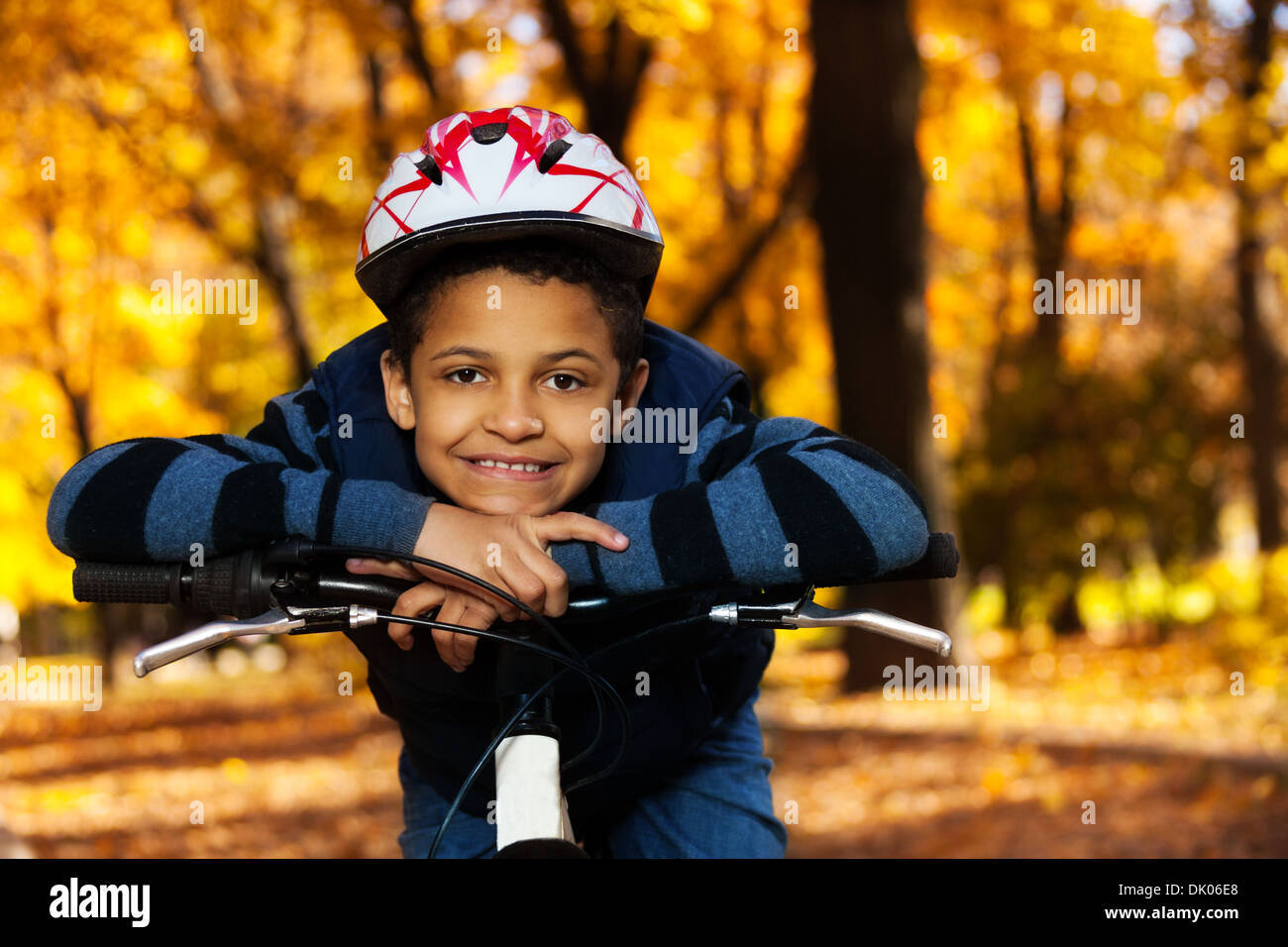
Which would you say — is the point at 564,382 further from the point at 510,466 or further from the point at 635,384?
the point at 635,384

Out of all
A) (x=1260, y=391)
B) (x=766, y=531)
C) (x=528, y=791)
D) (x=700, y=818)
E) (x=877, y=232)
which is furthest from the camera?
(x=1260, y=391)

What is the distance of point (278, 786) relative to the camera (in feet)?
32.6

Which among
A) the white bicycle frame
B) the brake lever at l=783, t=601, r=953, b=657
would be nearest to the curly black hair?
the brake lever at l=783, t=601, r=953, b=657

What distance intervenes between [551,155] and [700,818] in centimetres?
144

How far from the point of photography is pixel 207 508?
6.76 feet

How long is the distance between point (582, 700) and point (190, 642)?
2.83 feet

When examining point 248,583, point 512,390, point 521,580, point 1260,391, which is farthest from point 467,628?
point 1260,391

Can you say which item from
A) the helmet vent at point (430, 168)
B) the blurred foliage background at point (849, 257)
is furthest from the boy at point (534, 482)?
the blurred foliage background at point (849, 257)

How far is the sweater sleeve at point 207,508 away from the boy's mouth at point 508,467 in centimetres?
20

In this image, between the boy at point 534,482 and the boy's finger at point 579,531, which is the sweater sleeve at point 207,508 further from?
the boy's finger at point 579,531

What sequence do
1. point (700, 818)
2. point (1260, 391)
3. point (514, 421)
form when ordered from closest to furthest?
point (514, 421), point (700, 818), point (1260, 391)

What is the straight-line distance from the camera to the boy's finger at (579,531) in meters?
1.99
